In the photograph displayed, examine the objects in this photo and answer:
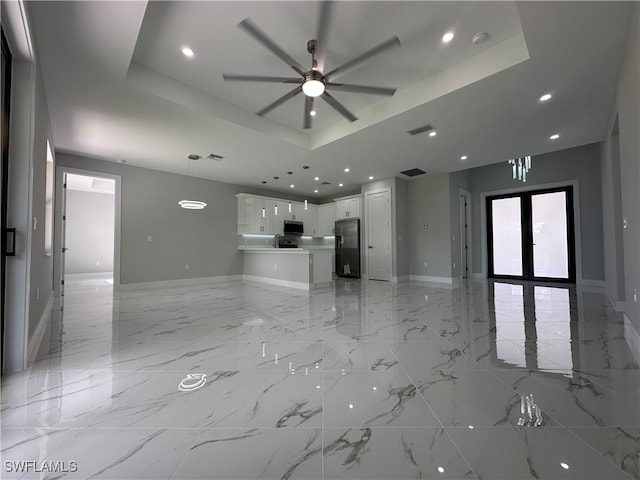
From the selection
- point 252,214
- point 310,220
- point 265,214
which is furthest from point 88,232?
point 310,220

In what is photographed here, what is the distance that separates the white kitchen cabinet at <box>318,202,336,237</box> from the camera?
29.4ft

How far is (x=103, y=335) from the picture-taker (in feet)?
8.97

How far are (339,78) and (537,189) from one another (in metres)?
6.34

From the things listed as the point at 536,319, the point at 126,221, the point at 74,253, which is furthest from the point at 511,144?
the point at 74,253

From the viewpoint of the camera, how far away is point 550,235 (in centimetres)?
649

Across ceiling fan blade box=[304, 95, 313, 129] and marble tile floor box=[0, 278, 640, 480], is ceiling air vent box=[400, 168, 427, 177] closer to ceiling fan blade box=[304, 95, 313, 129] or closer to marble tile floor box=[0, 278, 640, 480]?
ceiling fan blade box=[304, 95, 313, 129]

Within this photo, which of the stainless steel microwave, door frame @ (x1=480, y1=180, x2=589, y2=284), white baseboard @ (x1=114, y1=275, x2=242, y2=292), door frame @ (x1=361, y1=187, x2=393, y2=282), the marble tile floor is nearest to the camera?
the marble tile floor

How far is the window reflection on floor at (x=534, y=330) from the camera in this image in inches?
82.7

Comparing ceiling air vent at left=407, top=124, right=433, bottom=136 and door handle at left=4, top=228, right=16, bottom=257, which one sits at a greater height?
ceiling air vent at left=407, top=124, right=433, bottom=136

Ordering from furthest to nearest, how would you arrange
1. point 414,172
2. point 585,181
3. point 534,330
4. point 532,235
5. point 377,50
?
point 532,235 < point 414,172 < point 585,181 < point 534,330 < point 377,50

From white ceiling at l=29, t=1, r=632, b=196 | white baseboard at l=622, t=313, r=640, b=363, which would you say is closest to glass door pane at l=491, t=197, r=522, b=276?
white ceiling at l=29, t=1, r=632, b=196

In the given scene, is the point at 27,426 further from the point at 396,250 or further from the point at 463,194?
the point at 463,194

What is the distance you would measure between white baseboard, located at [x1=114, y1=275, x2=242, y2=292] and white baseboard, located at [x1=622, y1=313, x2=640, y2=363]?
7.26 meters

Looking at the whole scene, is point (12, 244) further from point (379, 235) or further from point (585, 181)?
point (585, 181)
